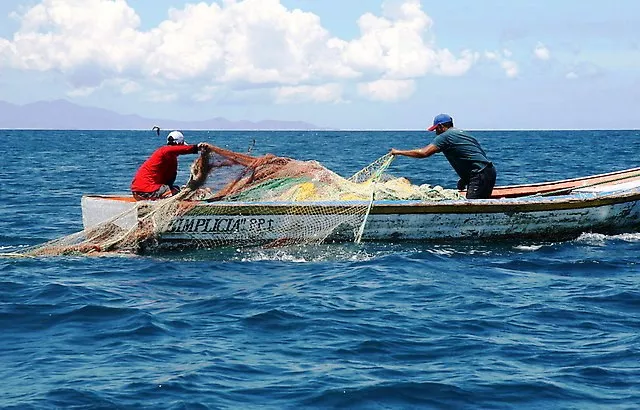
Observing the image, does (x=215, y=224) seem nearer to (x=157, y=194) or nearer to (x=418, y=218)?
(x=157, y=194)

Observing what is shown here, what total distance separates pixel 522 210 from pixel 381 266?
2.73 m

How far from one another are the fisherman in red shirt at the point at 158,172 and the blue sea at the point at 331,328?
118 centimetres

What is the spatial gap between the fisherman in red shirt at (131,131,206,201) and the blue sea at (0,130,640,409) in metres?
1.18

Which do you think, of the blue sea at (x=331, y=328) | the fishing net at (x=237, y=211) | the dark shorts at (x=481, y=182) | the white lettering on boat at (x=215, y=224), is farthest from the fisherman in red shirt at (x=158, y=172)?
the dark shorts at (x=481, y=182)

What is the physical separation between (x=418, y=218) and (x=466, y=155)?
128 cm

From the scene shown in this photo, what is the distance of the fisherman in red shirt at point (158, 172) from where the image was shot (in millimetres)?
12883

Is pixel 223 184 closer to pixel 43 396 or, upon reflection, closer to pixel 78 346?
pixel 78 346

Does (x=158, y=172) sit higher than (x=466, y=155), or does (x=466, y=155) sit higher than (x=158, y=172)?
(x=466, y=155)

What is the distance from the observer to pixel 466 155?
13.2 meters

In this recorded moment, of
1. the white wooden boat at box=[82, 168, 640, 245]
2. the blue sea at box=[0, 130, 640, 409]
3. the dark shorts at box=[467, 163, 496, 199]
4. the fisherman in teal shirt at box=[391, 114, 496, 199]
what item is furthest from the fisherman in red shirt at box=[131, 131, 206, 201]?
the dark shorts at box=[467, 163, 496, 199]

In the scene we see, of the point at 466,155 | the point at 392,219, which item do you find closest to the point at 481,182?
the point at 466,155

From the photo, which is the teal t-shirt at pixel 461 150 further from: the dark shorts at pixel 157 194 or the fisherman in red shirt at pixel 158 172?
the dark shorts at pixel 157 194

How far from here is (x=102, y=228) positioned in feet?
41.3

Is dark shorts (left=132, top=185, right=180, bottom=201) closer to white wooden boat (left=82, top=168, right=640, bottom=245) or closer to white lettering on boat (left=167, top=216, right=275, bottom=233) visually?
white wooden boat (left=82, top=168, right=640, bottom=245)
